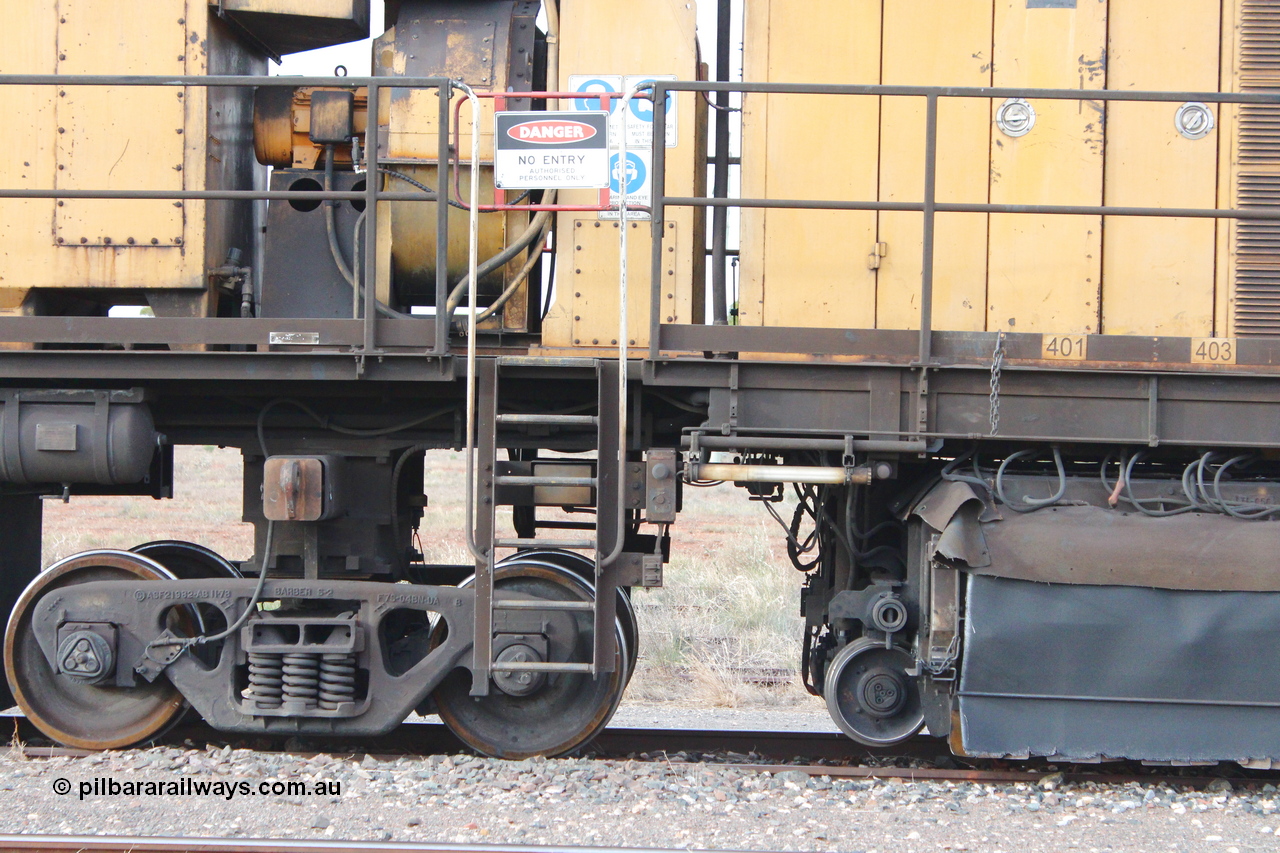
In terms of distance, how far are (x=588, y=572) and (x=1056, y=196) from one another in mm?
2999

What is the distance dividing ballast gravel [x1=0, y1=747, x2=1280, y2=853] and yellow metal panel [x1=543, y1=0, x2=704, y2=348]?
2093mm

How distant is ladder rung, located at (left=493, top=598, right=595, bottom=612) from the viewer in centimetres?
454

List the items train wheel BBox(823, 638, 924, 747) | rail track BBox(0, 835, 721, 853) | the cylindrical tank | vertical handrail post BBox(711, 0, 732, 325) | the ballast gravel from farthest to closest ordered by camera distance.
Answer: vertical handrail post BBox(711, 0, 732, 325) → train wheel BBox(823, 638, 924, 747) → the cylindrical tank → the ballast gravel → rail track BBox(0, 835, 721, 853)

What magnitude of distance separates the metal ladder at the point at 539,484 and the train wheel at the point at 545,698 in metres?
0.27

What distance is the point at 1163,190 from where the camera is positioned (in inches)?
193

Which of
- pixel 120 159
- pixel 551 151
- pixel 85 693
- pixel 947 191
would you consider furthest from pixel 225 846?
pixel 947 191

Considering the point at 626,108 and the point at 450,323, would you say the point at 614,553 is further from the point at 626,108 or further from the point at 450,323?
the point at 626,108

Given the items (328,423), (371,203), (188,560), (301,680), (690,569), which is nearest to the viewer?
(371,203)

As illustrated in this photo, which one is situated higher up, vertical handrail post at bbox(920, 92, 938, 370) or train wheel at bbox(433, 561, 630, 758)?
vertical handrail post at bbox(920, 92, 938, 370)

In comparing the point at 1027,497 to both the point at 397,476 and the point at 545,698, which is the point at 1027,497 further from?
the point at 397,476

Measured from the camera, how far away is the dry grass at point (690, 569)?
7.39 meters

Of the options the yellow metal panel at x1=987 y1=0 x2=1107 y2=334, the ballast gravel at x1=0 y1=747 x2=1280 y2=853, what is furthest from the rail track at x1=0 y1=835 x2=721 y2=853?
the yellow metal panel at x1=987 y1=0 x2=1107 y2=334

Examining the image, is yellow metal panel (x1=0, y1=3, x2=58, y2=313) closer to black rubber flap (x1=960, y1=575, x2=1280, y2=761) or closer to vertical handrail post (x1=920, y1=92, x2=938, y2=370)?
vertical handrail post (x1=920, y1=92, x2=938, y2=370)

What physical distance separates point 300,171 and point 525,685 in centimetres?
292
